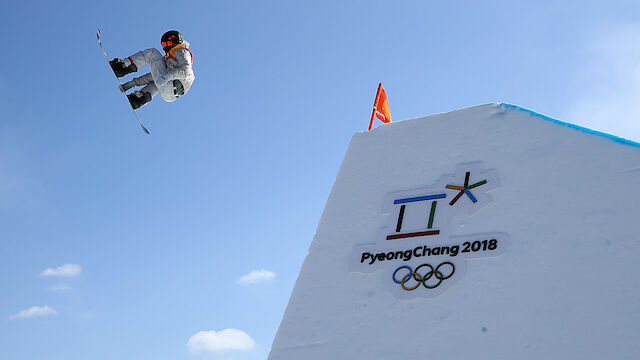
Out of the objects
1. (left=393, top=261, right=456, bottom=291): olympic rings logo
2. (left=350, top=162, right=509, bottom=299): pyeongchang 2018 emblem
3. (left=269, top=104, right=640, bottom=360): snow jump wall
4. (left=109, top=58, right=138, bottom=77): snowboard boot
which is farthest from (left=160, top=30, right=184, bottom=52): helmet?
(left=393, top=261, right=456, bottom=291): olympic rings logo

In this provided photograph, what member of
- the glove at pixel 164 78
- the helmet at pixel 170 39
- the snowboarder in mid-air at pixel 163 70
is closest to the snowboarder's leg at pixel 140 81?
the snowboarder in mid-air at pixel 163 70

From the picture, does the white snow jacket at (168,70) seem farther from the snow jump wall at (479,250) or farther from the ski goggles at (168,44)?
the snow jump wall at (479,250)

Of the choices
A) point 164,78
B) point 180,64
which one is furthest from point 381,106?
point 164,78

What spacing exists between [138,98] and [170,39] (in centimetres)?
91

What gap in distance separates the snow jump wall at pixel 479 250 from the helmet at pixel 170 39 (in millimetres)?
3655

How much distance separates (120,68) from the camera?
7582mm

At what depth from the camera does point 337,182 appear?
5.53 m

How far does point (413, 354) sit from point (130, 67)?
541 centimetres

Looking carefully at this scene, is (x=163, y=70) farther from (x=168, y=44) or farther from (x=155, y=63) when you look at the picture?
(x=168, y=44)

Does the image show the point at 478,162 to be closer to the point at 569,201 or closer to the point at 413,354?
the point at 569,201

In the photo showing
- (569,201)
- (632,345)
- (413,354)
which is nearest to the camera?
(632,345)

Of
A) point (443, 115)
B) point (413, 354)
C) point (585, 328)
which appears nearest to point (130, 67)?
point (443, 115)

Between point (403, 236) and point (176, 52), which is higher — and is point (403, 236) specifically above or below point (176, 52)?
below

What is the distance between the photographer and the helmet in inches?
309
